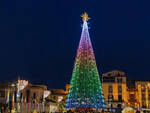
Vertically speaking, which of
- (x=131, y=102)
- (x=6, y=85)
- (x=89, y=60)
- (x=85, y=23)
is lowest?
(x=131, y=102)

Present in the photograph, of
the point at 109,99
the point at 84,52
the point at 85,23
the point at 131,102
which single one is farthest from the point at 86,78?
the point at 131,102

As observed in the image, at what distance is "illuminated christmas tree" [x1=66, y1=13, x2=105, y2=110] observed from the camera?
130 feet

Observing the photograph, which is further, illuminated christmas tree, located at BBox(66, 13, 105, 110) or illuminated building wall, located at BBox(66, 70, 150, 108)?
illuminated building wall, located at BBox(66, 70, 150, 108)

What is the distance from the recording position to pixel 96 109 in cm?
3947

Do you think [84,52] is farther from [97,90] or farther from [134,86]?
[134,86]

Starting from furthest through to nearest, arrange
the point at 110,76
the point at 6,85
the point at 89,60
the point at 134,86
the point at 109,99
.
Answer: the point at 134,86 < the point at 110,76 < the point at 109,99 < the point at 6,85 < the point at 89,60

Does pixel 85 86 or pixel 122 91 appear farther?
pixel 122 91

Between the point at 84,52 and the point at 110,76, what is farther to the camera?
the point at 110,76

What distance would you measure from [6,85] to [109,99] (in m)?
27.8

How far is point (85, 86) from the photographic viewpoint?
4022cm

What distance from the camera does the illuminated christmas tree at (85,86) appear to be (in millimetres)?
39500

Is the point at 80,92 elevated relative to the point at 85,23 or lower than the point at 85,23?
lower

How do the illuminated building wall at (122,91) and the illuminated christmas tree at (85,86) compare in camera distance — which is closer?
the illuminated christmas tree at (85,86)

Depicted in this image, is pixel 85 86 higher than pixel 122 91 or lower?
higher
